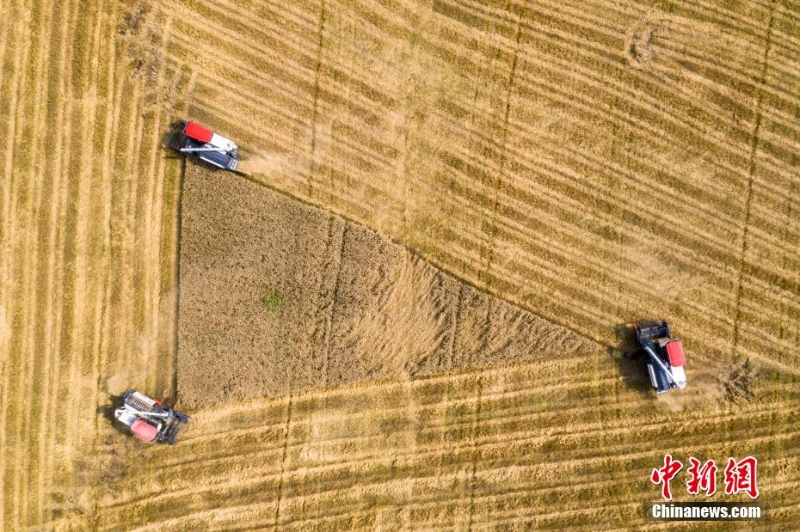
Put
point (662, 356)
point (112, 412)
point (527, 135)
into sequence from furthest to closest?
point (527, 135)
point (112, 412)
point (662, 356)

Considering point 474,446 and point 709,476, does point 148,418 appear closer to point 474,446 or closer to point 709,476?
point 474,446

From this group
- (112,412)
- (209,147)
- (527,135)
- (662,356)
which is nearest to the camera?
(209,147)

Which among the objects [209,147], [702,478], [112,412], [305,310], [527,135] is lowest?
[702,478]

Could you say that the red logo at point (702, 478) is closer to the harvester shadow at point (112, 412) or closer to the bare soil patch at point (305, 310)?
the bare soil patch at point (305, 310)

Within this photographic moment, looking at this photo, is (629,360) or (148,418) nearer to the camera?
(148,418)

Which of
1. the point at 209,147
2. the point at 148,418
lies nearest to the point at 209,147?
the point at 209,147

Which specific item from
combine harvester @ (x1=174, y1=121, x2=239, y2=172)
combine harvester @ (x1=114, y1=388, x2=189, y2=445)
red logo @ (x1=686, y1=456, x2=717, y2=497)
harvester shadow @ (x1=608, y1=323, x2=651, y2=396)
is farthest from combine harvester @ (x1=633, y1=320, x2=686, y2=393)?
combine harvester @ (x1=114, y1=388, x2=189, y2=445)

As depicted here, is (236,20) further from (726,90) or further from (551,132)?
(726,90)
